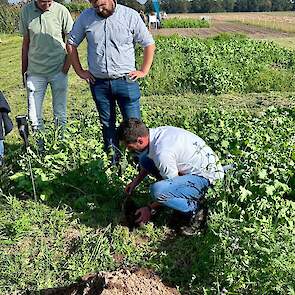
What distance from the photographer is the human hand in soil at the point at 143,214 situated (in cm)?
427

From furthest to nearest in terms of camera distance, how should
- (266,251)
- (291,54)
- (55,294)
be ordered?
(291,54), (55,294), (266,251)

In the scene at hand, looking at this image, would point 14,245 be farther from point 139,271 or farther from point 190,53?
point 190,53

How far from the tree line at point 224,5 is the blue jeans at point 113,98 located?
7500 cm

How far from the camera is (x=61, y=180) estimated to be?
4.79m

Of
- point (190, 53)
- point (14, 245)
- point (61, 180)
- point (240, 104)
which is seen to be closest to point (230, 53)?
point (190, 53)

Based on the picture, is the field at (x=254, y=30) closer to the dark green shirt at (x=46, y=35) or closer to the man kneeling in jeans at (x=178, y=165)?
the dark green shirt at (x=46, y=35)

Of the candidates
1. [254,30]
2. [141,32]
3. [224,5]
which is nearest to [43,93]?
[141,32]


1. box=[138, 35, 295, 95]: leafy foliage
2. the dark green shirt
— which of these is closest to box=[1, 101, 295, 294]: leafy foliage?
the dark green shirt

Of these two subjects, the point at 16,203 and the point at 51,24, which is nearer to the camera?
the point at 16,203

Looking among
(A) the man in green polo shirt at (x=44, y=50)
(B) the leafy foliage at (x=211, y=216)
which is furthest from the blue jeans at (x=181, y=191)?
(A) the man in green polo shirt at (x=44, y=50)

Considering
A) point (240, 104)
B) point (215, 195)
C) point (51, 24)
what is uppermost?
point (51, 24)

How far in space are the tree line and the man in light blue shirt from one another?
75012 mm

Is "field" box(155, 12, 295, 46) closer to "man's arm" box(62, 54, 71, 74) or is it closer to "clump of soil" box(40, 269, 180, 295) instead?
"man's arm" box(62, 54, 71, 74)

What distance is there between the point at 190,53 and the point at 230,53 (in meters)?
1.02
